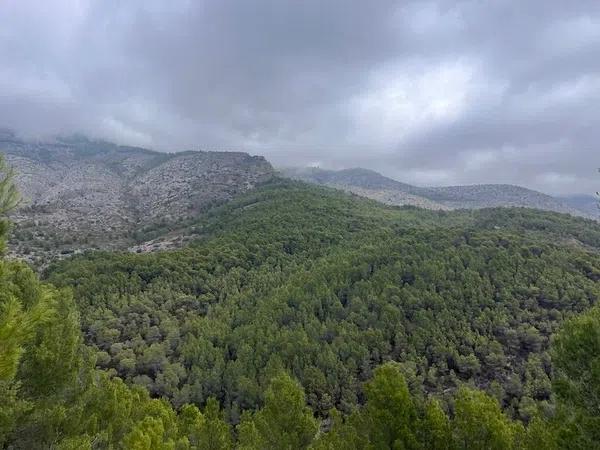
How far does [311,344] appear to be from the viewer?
66938 mm

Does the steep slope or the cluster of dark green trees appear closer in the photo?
the cluster of dark green trees

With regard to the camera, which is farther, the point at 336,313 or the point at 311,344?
the point at 336,313

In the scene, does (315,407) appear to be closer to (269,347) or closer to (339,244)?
(269,347)

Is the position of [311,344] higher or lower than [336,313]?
lower

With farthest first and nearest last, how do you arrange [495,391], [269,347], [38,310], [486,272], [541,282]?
[486,272] → [541,282] → [269,347] → [495,391] → [38,310]

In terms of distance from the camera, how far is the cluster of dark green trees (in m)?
17.2

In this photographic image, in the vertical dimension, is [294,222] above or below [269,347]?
above

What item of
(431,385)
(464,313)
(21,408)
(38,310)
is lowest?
(431,385)

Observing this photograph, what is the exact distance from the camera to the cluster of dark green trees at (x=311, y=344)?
17.2 m

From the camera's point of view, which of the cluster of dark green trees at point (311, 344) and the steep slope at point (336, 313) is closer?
the cluster of dark green trees at point (311, 344)

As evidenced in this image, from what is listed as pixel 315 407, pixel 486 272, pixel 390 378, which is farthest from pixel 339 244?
pixel 390 378

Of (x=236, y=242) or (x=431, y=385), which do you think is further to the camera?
(x=236, y=242)

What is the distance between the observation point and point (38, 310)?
21.9ft

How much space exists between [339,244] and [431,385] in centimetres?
6196
